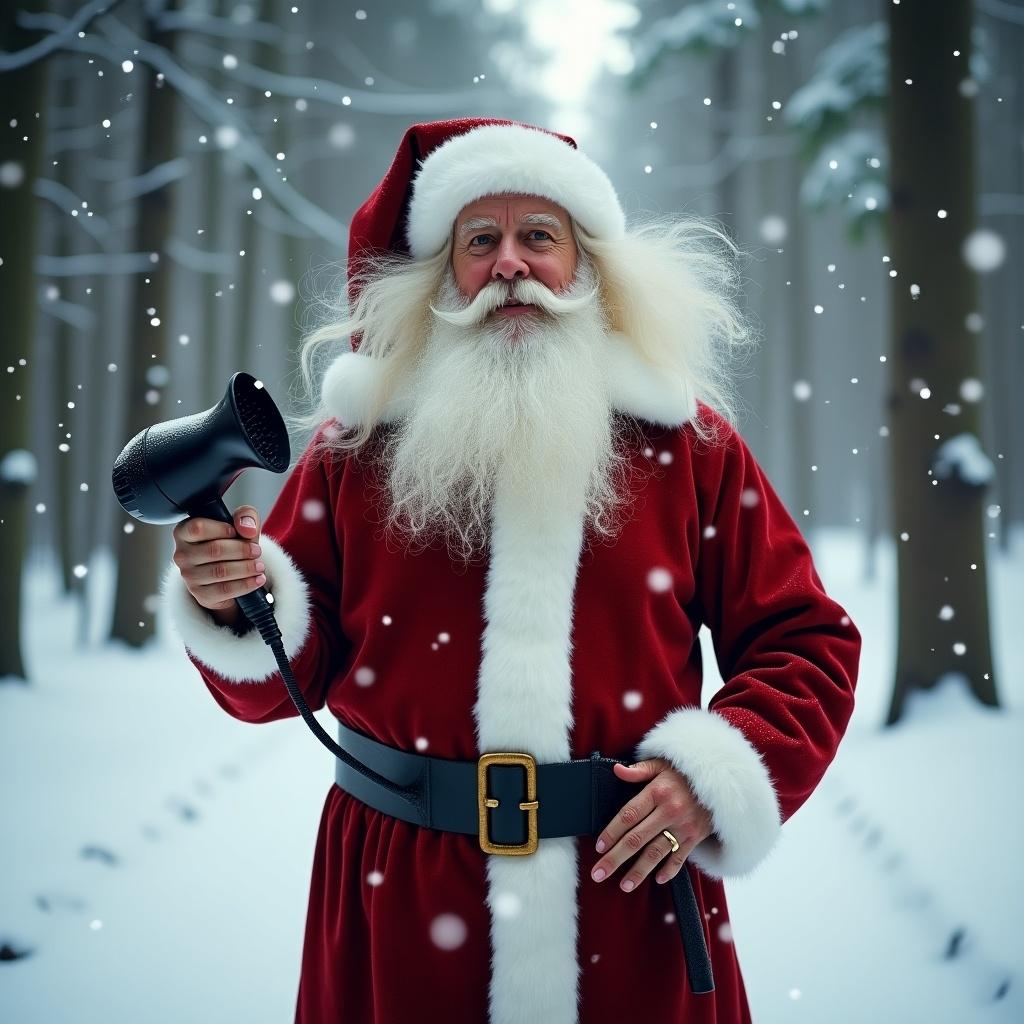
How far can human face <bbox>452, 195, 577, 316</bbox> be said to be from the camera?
1.62 meters

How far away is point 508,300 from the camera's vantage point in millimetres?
1599

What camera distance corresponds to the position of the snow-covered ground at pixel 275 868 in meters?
2.64

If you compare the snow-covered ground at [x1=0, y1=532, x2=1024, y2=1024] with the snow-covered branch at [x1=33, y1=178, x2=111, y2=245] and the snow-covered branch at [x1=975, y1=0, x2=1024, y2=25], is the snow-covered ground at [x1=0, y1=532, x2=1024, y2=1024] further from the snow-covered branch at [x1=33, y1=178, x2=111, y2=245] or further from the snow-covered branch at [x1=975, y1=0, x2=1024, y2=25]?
the snow-covered branch at [x1=975, y1=0, x2=1024, y2=25]

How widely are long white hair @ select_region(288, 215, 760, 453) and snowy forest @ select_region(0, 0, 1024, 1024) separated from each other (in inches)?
8.2

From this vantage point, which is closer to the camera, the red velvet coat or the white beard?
the red velvet coat

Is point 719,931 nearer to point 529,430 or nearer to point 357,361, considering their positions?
point 529,430

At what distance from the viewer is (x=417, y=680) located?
1410 mm

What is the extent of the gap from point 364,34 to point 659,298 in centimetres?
618

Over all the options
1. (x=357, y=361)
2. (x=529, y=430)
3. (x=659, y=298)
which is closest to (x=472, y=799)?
(x=529, y=430)

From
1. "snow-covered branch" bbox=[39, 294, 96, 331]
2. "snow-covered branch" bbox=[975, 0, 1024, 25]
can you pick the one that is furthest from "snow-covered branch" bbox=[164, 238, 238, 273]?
"snow-covered branch" bbox=[975, 0, 1024, 25]

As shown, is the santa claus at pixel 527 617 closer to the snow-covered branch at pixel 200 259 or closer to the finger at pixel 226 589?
the finger at pixel 226 589

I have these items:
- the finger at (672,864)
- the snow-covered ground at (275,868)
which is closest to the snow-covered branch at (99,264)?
the snow-covered ground at (275,868)

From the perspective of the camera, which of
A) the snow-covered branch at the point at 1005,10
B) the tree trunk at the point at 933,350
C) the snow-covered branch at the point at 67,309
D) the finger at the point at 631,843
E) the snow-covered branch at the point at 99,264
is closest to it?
the finger at the point at 631,843

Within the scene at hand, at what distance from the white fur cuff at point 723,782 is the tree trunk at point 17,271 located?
401 cm
